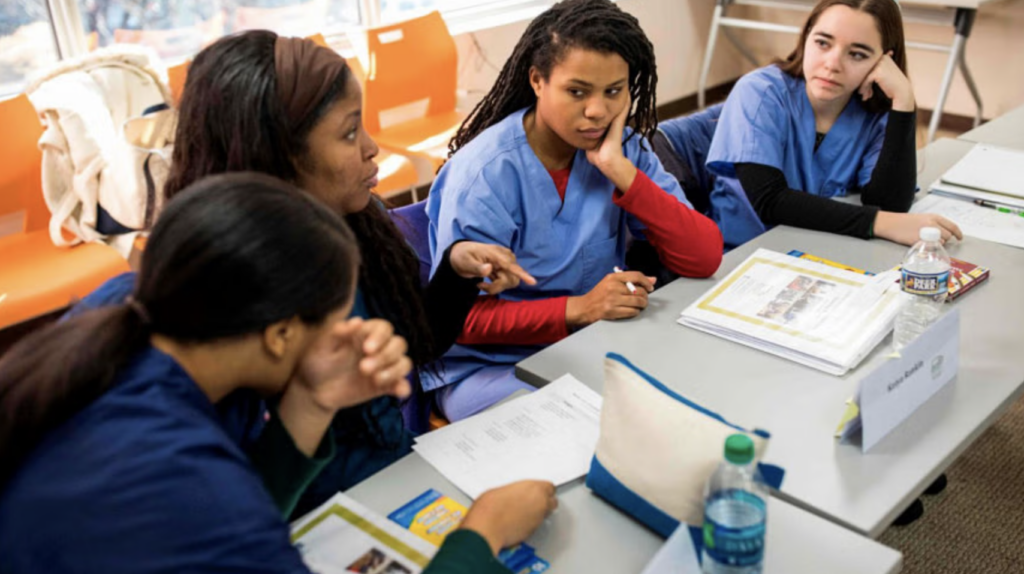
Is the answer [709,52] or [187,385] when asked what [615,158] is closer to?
[187,385]

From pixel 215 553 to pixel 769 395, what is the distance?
883mm

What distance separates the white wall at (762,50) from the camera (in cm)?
414

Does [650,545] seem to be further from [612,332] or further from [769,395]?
[612,332]

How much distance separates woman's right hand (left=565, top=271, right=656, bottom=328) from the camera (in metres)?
1.66

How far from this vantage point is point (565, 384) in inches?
57.6

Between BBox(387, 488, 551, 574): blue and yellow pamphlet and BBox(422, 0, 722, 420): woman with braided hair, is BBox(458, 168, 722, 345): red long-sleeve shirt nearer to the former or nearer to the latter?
BBox(422, 0, 722, 420): woman with braided hair

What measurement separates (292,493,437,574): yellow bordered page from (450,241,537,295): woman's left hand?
533 millimetres

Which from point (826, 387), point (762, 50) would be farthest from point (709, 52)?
point (826, 387)

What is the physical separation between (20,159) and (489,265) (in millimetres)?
1742

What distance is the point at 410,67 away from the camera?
139 inches

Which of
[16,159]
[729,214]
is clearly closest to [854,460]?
[729,214]

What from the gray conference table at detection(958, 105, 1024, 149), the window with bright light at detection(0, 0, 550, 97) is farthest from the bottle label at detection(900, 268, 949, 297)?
the window with bright light at detection(0, 0, 550, 97)

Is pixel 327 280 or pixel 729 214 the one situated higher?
pixel 327 280

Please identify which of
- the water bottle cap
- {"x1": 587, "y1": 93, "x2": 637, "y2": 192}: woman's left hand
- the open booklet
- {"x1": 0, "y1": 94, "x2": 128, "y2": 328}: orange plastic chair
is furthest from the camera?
{"x1": 0, "y1": 94, "x2": 128, "y2": 328}: orange plastic chair
